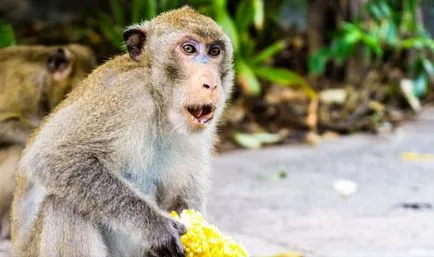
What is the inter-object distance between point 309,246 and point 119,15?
18.7ft

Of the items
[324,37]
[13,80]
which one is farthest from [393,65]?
[13,80]

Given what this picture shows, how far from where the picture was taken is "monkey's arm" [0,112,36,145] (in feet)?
21.3

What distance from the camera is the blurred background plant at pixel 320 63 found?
33.6 feet

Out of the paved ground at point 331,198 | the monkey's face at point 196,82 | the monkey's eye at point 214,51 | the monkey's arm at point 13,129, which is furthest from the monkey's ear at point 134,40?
the monkey's arm at point 13,129

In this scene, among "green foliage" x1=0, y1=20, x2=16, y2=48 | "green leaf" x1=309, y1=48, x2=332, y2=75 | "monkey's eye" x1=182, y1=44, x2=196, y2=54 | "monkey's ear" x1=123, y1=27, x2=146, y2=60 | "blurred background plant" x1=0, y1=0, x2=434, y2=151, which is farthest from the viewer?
"green leaf" x1=309, y1=48, x2=332, y2=75

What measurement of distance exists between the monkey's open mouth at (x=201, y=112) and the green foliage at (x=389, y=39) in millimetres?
6429

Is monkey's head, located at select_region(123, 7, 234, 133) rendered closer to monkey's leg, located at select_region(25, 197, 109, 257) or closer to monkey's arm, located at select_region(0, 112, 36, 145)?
monkey's leg, located at select_region(25, 197, 109, 257)

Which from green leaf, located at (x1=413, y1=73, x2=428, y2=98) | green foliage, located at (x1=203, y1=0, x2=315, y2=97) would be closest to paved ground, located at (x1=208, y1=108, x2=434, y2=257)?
green leaf, located at (x1=413, y1=73, x2=428, y2=98)

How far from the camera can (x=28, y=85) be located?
693cm

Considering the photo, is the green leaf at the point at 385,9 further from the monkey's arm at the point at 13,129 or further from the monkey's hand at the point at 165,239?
the monkey's hand at the point at 165,239

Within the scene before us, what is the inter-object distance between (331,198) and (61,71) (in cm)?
232

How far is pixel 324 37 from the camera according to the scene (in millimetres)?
11750

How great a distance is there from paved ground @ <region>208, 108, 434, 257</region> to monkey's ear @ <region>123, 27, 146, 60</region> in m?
1.79

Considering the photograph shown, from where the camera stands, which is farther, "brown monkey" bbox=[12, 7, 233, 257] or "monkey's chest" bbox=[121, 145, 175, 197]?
"monkey's chest" bbox=[121, 145, 175, 197]
